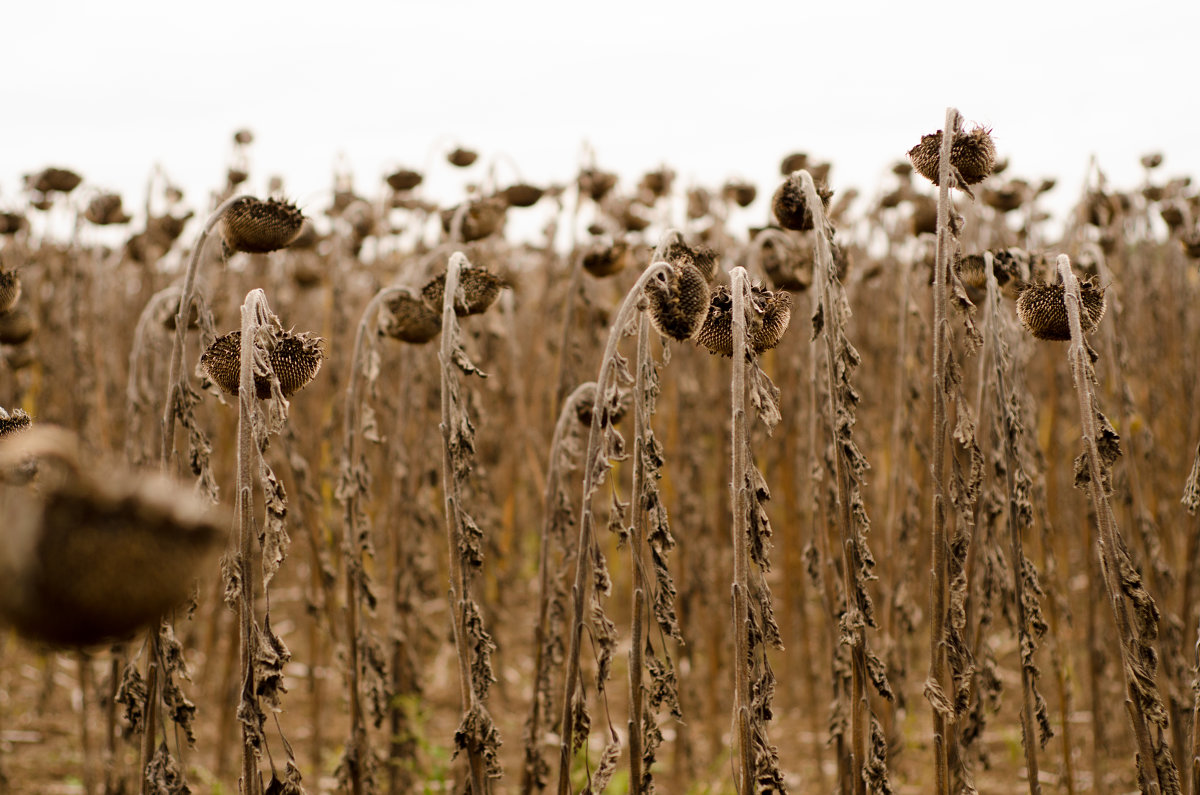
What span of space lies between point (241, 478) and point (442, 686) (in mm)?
3672

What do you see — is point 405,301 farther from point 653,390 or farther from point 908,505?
point 908,505

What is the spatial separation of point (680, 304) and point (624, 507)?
0.48 m

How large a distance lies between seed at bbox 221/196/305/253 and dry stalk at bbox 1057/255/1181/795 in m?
1.74

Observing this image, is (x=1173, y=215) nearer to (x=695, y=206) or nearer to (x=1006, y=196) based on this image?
(x=1006, y=196)

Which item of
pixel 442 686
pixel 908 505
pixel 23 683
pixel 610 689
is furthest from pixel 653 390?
pixel 23 683

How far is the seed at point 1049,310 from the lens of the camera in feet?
5.77

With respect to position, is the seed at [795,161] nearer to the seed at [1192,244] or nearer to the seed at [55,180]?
Result: the seed at [1192,244]

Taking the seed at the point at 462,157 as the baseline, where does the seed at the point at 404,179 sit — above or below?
below

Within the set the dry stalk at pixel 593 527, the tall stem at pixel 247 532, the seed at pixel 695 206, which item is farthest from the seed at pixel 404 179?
the dry stalk at pixel 593 527

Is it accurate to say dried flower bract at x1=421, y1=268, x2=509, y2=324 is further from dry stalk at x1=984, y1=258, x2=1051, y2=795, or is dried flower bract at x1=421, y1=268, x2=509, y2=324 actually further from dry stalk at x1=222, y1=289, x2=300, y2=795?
dry stalk at x1=984, y1=258, x2=1051, y2=795

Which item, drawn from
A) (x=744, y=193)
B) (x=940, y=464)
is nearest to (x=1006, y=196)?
(x=744, y=193)

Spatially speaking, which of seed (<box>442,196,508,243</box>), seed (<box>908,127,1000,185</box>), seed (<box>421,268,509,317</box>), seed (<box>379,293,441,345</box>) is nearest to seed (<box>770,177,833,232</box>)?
seed (<box>908,127,1000,185</box>)

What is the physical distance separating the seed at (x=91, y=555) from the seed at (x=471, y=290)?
1.28 metres

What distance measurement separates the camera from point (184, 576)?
2.77 feet
